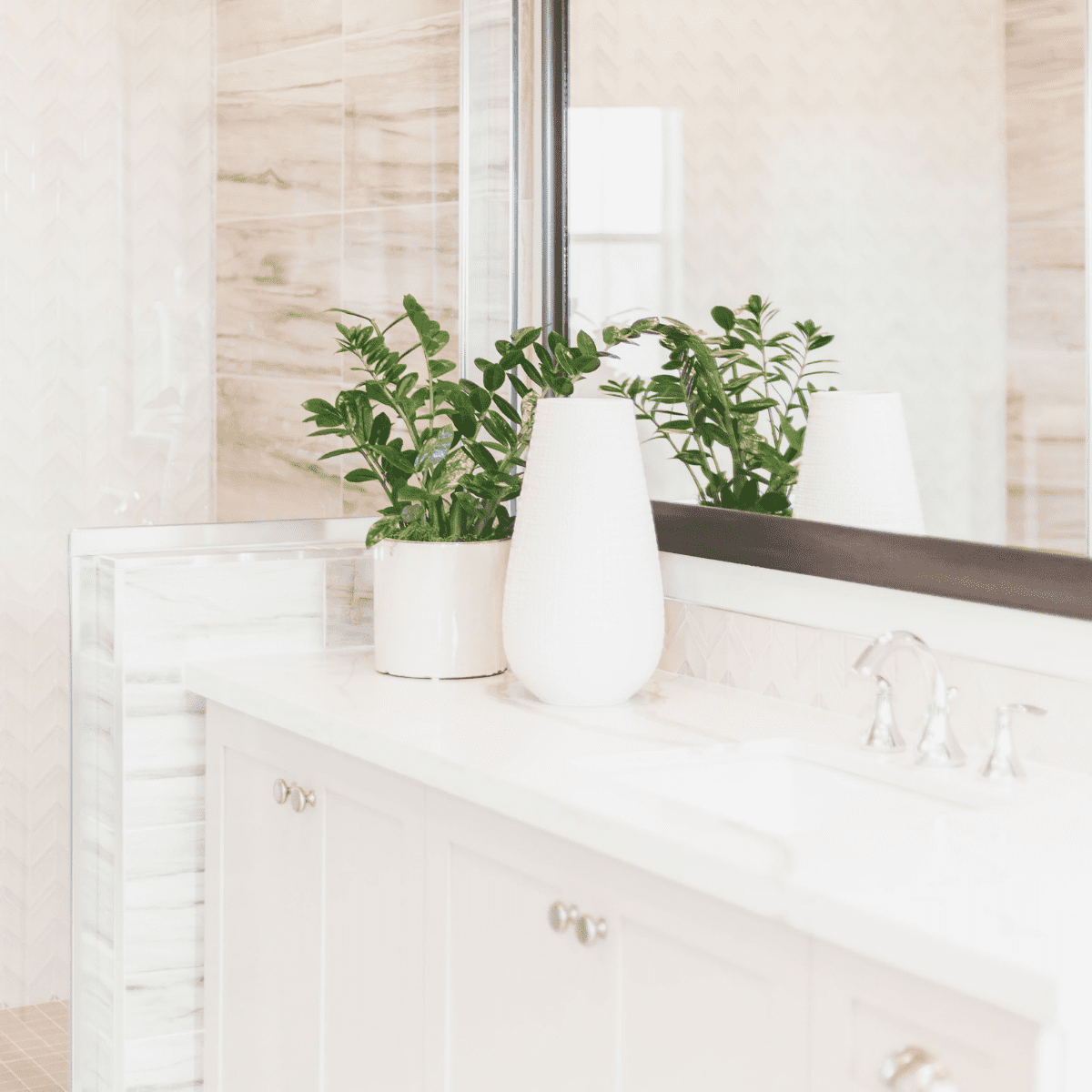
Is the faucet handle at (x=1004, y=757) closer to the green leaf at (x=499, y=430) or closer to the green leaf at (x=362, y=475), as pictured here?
the green leaf at (x=499, y=430)

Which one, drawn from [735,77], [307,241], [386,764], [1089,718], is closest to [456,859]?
[386,764]

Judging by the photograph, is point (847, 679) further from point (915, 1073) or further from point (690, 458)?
point (915, 1073)

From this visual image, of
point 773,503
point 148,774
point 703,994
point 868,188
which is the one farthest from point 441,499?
point 703,994

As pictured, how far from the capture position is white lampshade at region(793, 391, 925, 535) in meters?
1.58

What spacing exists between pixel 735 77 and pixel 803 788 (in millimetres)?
879

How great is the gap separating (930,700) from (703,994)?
1.27ft

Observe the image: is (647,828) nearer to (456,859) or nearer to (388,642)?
(456,859)

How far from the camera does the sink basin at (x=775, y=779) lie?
4.55ft

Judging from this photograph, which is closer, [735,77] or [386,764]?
[386,764]

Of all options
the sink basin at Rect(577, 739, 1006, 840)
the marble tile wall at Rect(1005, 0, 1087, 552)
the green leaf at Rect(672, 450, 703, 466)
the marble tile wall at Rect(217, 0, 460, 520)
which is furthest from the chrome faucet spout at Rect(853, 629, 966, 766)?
the marble tile wall at Rect(217, 0, 460, 520)

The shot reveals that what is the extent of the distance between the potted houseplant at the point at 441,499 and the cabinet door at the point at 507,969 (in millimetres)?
378

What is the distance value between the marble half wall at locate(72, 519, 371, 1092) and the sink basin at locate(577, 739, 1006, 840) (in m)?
0.72

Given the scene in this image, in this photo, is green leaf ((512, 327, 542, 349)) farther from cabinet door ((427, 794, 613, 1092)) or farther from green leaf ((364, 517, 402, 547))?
cabinet door ((427, 794, 613, 1092))

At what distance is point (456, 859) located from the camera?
1470 mm
